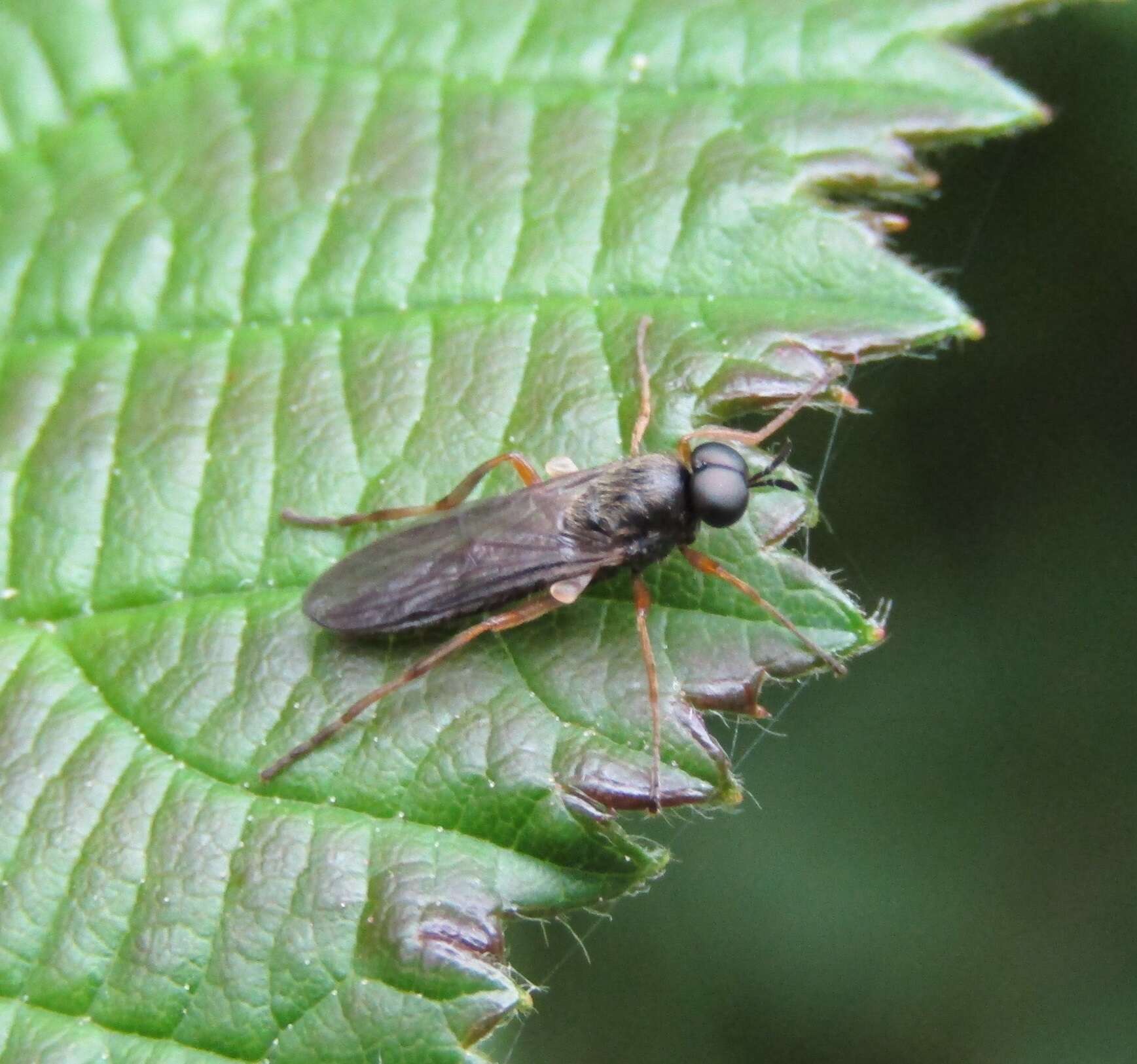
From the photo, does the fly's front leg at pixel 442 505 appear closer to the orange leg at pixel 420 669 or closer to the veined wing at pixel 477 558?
the veined wing at pixel 477 558

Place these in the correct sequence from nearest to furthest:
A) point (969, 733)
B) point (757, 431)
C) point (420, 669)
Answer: point (420, 669) → point (757, 431) → point (969, 733)

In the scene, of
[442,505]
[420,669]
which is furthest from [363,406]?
[420,669]

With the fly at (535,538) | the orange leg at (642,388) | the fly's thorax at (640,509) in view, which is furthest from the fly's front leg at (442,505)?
the orange leg at (642,388)

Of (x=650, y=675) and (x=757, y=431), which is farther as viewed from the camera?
(x=757, y=431)

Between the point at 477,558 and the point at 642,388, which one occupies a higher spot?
the point at 642,388

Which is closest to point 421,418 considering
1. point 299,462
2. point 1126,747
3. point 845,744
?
point 299,462

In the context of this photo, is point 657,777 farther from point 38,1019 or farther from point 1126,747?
point 1126,747

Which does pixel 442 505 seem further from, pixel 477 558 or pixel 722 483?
pixel 722 483
